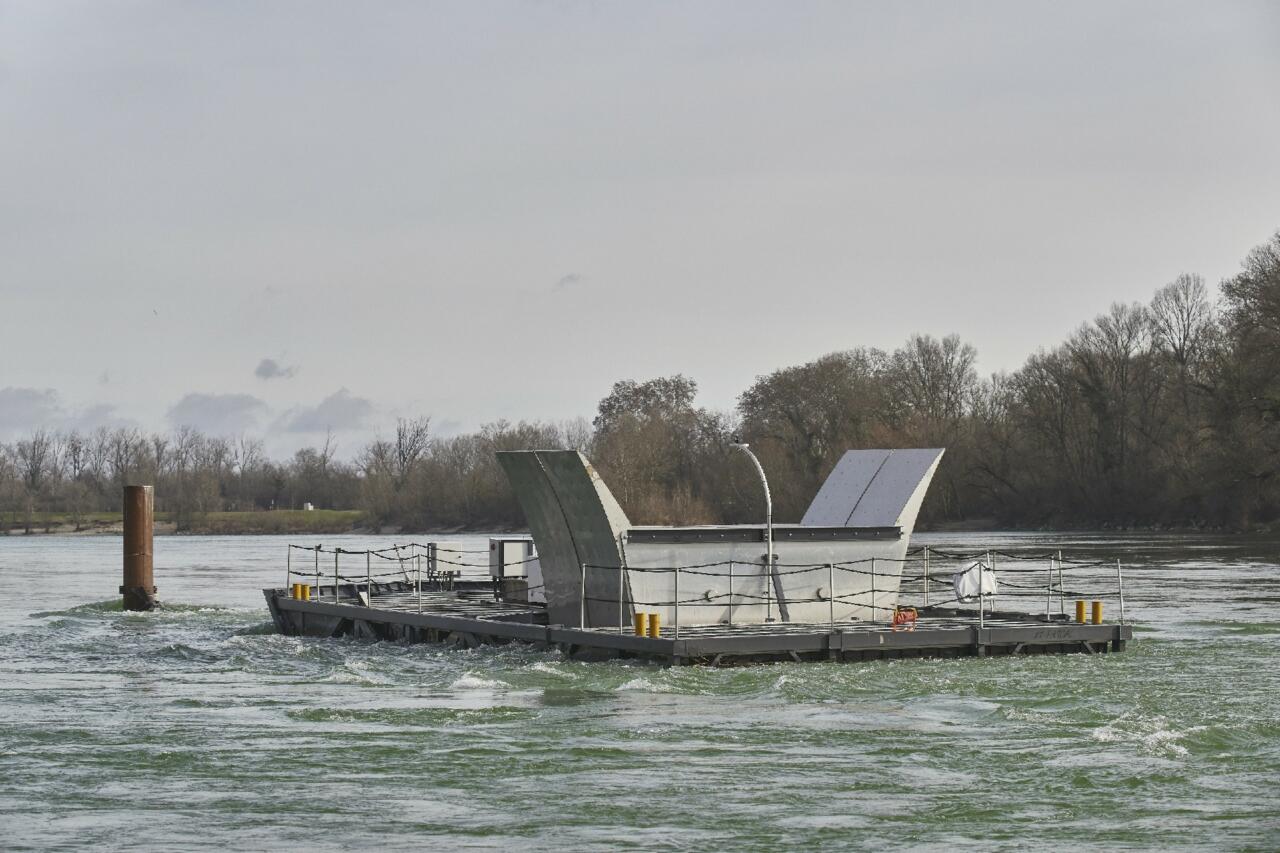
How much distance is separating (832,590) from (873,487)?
114 inches

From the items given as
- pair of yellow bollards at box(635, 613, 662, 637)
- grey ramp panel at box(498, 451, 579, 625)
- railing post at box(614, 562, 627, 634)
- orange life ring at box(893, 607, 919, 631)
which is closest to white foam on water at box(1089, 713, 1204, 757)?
orange life ring at box(893, 607, 919, 631)

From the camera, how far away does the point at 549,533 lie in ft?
87.4

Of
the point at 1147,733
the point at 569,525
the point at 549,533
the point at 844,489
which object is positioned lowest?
the point at 1147,733

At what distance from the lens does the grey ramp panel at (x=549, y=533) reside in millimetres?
26156

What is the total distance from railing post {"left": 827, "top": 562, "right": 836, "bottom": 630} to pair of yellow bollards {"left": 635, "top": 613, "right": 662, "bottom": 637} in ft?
9.18

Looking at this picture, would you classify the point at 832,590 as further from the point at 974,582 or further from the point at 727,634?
the point at 727,634

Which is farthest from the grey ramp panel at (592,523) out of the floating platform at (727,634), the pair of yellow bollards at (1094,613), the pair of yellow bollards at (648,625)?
the pair of yellow bollards at (1094,613)

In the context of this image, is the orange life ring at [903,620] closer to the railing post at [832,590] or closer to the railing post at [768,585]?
the railing post at [832,590]

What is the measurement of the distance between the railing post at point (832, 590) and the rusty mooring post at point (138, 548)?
783 inches

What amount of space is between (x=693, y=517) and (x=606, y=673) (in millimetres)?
64322

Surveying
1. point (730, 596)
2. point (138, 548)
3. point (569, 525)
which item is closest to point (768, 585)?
point (730, 596)

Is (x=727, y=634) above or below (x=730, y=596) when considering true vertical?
below

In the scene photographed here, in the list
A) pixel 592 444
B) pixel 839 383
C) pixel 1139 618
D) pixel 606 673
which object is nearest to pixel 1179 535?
pixel 839 383

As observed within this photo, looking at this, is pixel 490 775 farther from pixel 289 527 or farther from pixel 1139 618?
pixel 289 527
